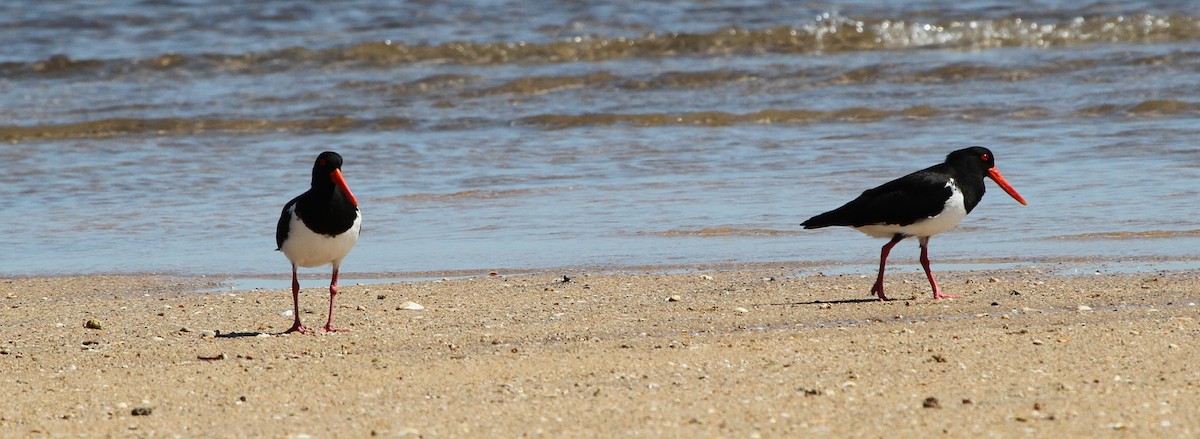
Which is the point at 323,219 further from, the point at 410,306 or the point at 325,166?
the point at 410,306

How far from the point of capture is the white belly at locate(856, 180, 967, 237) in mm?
7402

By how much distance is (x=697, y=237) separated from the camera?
9266mm

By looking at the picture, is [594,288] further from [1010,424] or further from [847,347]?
[1010,424]

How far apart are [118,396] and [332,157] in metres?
1.76

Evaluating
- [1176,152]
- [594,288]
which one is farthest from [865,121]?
[594,288]

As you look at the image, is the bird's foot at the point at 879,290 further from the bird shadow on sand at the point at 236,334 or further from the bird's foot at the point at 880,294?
the bird shadow on sand at the point at 236,334

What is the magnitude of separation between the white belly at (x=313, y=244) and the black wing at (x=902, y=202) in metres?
2.51

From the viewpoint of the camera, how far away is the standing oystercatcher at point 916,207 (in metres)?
7.39

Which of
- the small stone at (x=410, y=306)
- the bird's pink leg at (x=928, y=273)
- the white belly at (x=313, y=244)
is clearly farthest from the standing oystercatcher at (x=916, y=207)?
the white belly at (x=313, y=244)

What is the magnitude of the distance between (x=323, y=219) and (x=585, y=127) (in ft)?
28.7

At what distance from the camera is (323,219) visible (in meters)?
6.76

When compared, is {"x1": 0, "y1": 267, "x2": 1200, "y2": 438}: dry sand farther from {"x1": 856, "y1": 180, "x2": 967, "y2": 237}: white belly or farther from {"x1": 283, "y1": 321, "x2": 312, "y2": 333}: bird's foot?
{"x1": 856, "y1": 180, "x2": 967, "y2": 237}: white belly

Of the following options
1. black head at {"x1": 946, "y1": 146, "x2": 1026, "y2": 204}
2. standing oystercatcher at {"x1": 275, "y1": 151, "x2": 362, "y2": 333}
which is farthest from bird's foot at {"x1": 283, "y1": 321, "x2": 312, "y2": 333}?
black head at {"x1": 946, "y1": 146, "x2": 1026, "y2": 204}

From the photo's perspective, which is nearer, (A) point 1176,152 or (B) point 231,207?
(B) point 231,207
